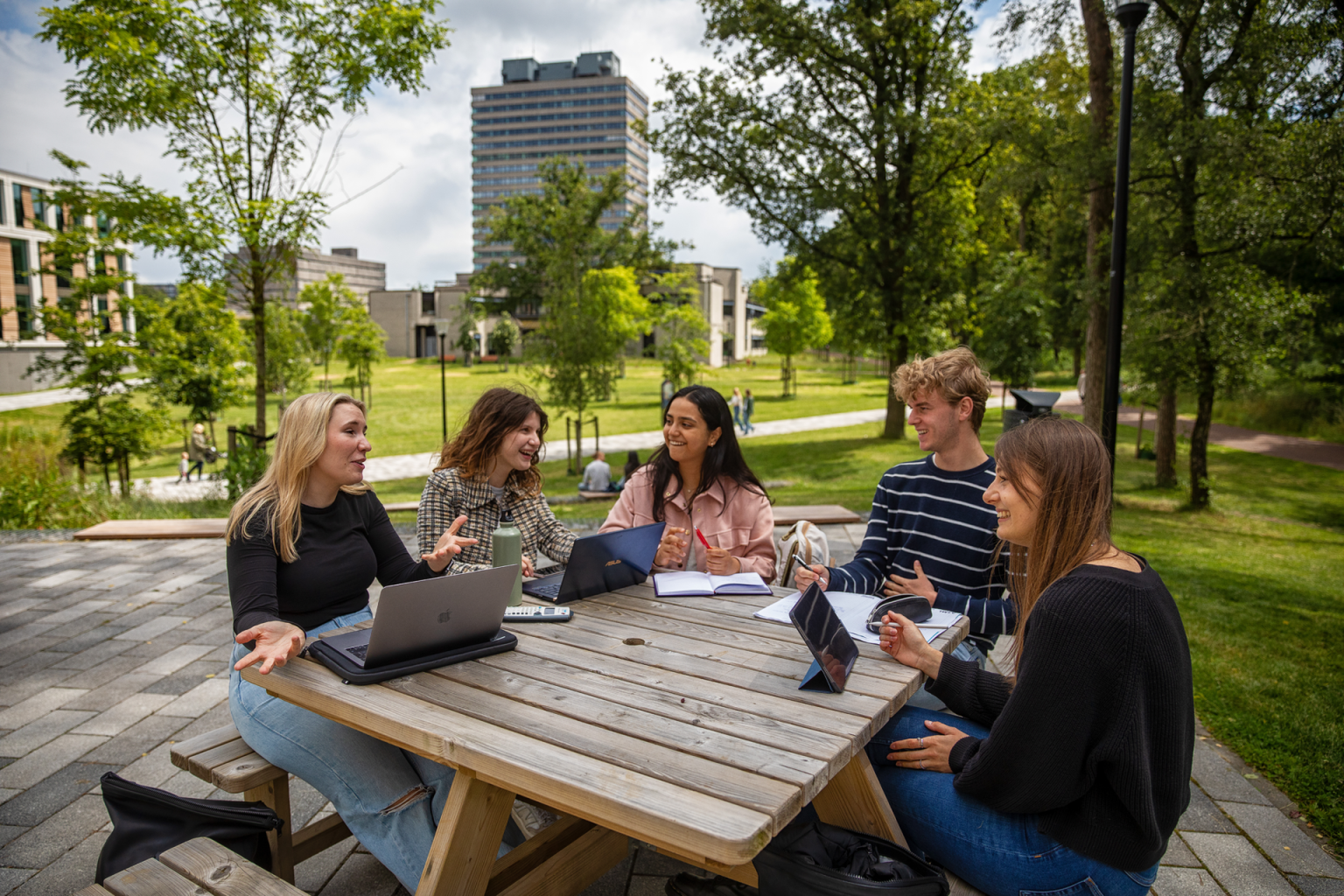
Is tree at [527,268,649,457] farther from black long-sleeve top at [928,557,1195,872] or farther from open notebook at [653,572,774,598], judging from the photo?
black long-sleeve top at [928,557,1195,872]

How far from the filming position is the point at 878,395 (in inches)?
1348

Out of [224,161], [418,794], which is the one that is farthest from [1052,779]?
[224,161]

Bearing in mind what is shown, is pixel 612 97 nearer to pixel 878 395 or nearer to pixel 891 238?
pixel 878 395

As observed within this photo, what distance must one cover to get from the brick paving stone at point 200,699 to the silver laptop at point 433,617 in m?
2.21

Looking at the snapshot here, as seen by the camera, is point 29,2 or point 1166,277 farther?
point 1166,277

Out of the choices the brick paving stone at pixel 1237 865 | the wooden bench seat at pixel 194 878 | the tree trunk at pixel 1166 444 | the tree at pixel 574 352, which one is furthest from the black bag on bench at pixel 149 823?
the tree at pixel 574 352

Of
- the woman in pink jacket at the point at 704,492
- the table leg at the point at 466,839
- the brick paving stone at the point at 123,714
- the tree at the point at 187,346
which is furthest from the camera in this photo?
the tree at the point at 187,346

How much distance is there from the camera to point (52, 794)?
2951 millimetres

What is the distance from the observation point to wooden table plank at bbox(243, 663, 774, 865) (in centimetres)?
125

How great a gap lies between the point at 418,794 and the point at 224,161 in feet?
31.1

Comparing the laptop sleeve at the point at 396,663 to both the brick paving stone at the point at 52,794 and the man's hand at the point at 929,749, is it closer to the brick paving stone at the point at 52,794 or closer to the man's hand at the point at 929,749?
the man's hand at the point at 929,749

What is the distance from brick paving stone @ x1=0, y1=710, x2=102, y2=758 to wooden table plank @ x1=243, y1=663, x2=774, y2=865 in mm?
2291

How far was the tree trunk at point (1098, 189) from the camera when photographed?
8.81 meters

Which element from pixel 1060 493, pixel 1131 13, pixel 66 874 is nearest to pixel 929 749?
pixel 1060 493
